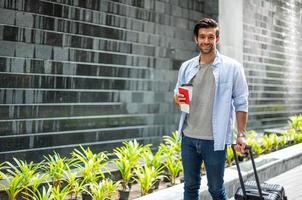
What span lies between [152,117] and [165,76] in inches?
36.1

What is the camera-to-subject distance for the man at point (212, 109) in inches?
148

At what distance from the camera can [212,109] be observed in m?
3.82

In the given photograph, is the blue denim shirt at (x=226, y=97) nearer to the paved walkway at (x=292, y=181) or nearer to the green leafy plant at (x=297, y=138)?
the paved walkway at (x=292, y=181)

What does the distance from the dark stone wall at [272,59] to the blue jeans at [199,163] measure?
8031 mm

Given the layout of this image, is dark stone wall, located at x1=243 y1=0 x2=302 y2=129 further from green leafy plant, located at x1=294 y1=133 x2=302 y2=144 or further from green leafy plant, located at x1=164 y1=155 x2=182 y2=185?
green leafy plant, located at x1=164 y1=155 x2=182 y2=185

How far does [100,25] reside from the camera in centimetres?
715

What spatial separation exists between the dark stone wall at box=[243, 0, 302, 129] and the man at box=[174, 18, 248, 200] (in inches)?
313

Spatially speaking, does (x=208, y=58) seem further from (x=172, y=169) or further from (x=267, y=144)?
(x=267, y=144)

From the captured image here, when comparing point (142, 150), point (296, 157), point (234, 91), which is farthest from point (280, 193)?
point (296, 157)

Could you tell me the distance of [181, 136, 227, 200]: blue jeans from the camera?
381cm

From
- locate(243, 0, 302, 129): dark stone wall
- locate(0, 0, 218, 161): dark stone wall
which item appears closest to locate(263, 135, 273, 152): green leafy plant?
locate(0, 0, 218, 161): dark stone wall

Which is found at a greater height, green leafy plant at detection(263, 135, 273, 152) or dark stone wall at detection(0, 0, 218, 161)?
dark stone wall at detection(0, 0, 218, 161)

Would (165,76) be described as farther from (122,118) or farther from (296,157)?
(296,157)

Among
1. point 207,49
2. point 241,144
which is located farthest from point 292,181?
point 207,49
